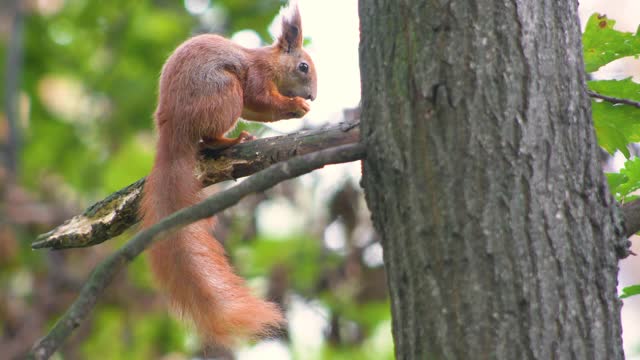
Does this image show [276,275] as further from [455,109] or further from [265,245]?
[455,109]

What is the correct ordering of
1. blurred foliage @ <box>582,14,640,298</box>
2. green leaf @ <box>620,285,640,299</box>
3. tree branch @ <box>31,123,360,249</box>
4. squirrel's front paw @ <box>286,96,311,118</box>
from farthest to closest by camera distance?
1. squirrel's front paw @ <box>286,96,311,118</box>
2. tree branch @ <box>31,123,360,249</box>
3. blurred foliage @ <box>582,14,640,298</box>
4. green leaf @ <box>620,285,640,299</box>

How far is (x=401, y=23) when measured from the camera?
62.6 inches

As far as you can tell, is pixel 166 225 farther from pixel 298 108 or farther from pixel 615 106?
pixel 298 108

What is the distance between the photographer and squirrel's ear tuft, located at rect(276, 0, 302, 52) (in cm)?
404

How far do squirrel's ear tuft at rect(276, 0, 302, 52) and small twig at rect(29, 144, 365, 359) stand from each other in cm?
254

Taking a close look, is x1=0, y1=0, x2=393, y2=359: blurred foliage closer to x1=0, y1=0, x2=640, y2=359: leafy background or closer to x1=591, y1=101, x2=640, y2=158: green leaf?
x1=0, y1=0, x2=640, y2=359: leafy background

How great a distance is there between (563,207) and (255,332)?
0.70 m

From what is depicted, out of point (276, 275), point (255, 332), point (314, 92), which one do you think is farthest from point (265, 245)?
point (255, 332)

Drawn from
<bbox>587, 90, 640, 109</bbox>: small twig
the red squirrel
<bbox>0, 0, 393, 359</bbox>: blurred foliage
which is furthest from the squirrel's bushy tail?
<bbox>0, 0, 393, 359</bbox>: blurred foliage

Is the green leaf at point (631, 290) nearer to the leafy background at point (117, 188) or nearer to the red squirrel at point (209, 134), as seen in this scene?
the red squirrel at point (209, 134)

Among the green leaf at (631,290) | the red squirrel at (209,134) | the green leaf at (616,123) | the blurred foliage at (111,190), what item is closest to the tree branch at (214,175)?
the red squirrel at (209,134)

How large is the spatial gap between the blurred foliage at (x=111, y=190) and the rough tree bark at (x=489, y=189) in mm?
3704

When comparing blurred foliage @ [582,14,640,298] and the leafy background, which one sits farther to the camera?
the leafy background

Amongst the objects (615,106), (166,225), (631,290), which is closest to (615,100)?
(615,106)
